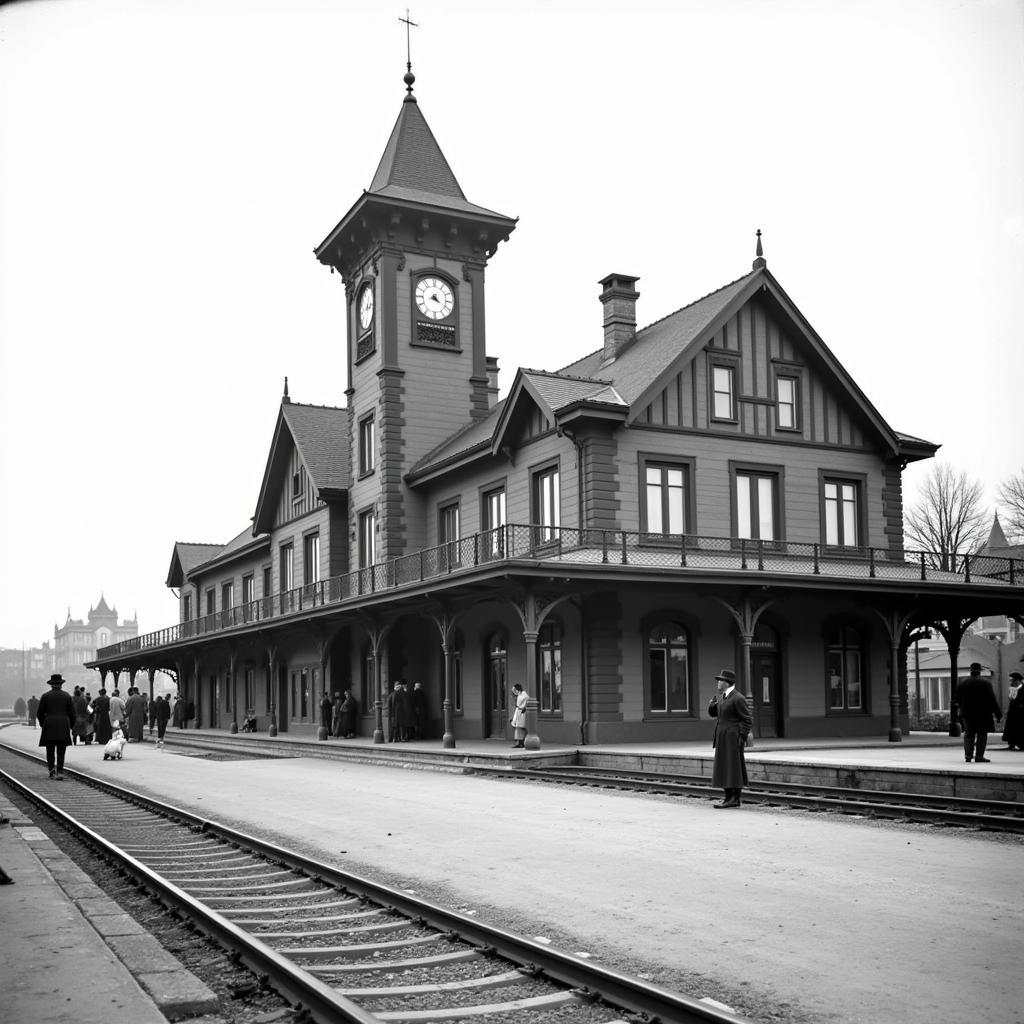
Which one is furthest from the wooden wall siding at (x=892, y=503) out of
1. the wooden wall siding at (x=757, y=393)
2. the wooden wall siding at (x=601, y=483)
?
the wooden wall siding at (x=601, y=483)

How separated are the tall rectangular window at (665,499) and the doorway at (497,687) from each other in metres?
4.37

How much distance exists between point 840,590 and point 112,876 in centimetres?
1802

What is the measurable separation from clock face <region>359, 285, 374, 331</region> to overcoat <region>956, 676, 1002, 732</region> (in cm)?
2084

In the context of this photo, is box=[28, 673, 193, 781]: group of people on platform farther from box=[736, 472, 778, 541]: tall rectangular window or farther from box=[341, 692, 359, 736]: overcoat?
box=[736, 472, 778, 541]: tall rectangular window

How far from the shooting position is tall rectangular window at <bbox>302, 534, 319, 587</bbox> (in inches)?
1497

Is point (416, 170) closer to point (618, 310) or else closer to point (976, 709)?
point (618, 310)

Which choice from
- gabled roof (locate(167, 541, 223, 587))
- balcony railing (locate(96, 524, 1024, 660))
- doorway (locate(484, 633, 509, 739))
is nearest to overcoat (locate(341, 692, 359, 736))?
balcony railing (locate(96, 524, 1024, 660))

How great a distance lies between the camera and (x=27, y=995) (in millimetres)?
5648

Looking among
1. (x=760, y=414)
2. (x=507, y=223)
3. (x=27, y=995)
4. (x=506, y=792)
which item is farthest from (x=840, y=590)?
(x=27, y=995)

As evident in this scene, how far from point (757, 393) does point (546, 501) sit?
5255 millimetres

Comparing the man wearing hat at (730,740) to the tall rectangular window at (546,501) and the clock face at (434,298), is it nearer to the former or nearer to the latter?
the tall rectangular window at (546,501)

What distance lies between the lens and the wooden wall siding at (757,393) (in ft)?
86.5

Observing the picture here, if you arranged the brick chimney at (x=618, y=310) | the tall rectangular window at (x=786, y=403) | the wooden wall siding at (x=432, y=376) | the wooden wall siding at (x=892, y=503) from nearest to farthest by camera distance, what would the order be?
the tall rectangular window at (x=786, y=403) < the wooden wall siding at (x=892, y=503) < the brick chimney at (x=618, y=310) < the wooden wall siding at (x=432, y=376)

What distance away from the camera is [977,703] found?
1716 cm
